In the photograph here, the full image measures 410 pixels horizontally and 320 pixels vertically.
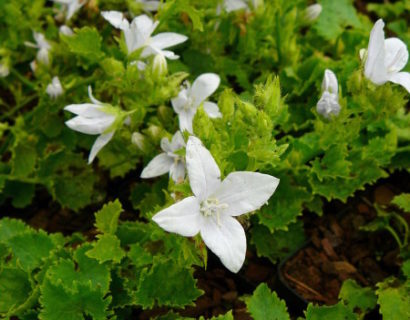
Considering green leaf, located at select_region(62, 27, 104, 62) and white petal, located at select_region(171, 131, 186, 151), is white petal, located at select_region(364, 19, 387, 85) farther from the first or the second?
green leaf, located at select_region(62, 27, 104, 62)

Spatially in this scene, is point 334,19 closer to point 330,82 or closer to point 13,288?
point 330,82

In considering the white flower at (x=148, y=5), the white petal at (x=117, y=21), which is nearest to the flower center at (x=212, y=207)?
the white petal at (x=117, y=21)

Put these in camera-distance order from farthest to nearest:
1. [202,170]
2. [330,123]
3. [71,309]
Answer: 1. [330,123]
2. [71,309]
3. [202,170]

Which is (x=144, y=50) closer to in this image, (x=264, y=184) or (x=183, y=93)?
(x=183, y=93)

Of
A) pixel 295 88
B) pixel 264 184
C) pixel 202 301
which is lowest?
pixel 202 301

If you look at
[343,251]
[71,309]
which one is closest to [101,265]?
[71,309]

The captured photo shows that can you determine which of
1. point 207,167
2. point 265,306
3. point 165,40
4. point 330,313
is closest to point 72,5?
point 165,40

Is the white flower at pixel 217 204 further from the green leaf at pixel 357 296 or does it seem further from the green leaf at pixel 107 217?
the green leaf at pixel 357 296

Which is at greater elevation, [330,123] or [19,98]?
[330,123]
